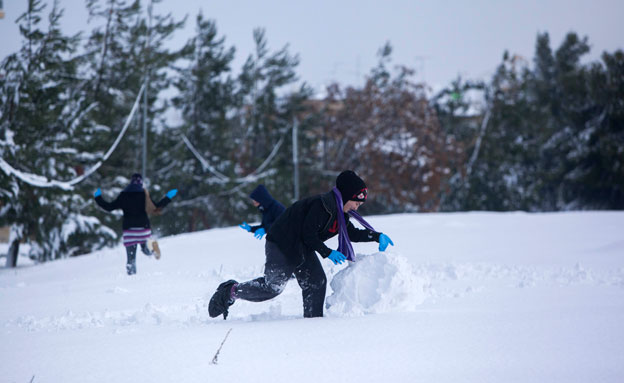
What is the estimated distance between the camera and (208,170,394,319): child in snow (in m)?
4.73

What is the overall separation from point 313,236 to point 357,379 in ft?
5.17

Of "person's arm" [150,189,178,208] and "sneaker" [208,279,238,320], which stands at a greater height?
"person's arm" [150,189,178,208]

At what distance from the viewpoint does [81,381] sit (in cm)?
325

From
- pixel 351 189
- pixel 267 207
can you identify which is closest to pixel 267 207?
pixel 267 207

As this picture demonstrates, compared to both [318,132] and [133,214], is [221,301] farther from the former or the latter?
[318,132]

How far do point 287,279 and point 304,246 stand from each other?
0.96ft

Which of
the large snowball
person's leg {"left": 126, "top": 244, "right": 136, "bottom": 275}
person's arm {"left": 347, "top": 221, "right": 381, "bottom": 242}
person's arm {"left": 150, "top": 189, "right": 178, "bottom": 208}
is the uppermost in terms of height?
person's arm {"left": 150, "top": 189, "right": 178, "bottom": 208}

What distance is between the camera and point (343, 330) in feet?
13.5

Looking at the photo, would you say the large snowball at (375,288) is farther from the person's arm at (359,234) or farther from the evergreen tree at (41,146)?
the evergreen tree at (41,146)

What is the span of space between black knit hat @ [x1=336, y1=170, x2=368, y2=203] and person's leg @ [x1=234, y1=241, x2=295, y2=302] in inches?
26.7

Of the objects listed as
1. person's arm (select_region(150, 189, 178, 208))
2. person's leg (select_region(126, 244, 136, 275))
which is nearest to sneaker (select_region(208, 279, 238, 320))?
person's arm (select_region(150, 189, 178, 208))

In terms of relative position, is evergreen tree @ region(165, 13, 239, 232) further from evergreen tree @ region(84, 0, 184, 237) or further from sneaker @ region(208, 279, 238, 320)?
sneaker @ region(208, 279, 238, 320)

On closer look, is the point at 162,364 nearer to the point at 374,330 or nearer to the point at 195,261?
the point at 374,330

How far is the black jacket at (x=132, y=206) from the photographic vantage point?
28.8ft
